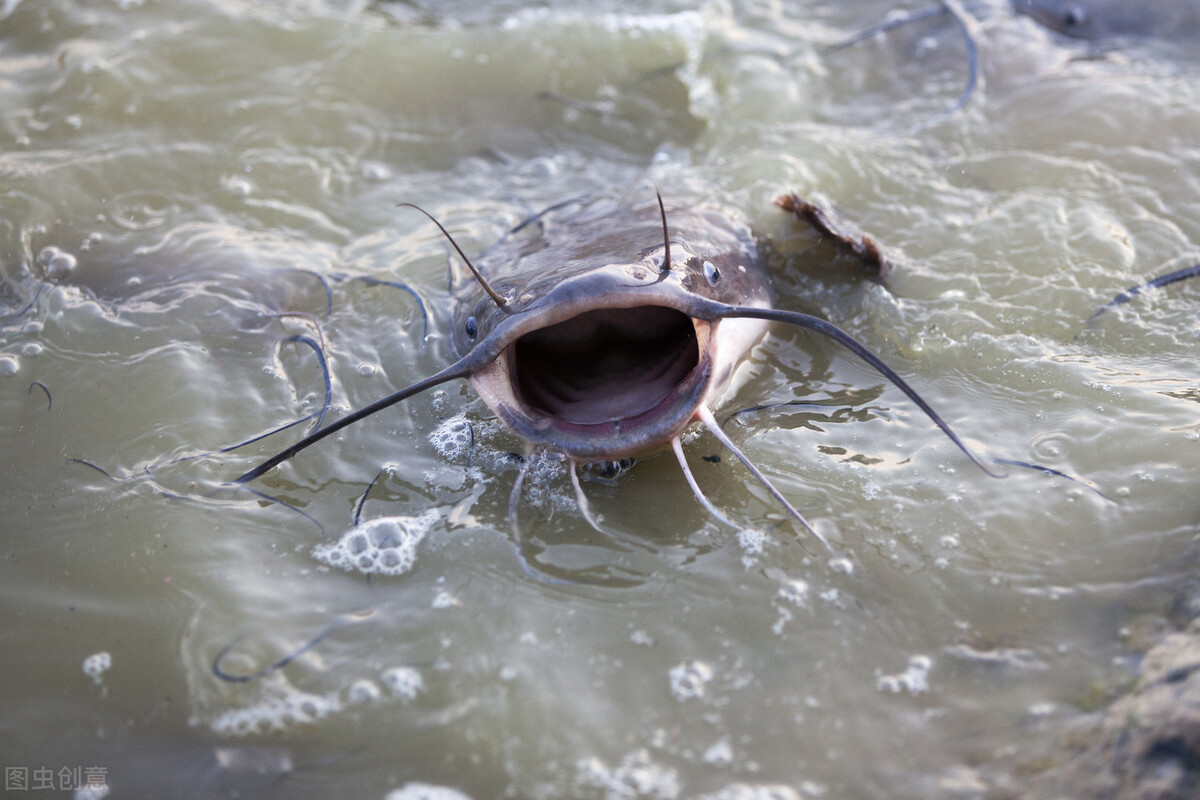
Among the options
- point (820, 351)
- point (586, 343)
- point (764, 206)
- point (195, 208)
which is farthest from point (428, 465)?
point (195, 208)

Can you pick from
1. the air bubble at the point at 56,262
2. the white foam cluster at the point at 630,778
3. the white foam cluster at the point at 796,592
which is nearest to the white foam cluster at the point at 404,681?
the white foam cluster at the point at 630,778

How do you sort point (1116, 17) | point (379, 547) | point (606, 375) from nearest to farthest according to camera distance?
point (379, 547)
point (606, 375)
point (1116, 17)

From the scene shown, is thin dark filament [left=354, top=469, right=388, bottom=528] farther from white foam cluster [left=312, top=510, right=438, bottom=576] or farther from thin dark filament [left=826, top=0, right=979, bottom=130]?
thin dark filament [left=826, top=0, right=979, bottom=130]

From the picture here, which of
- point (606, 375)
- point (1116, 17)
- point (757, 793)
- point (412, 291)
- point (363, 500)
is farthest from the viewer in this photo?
point (1116, 17)

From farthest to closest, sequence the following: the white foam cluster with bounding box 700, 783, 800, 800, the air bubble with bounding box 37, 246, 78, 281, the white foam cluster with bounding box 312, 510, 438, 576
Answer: the air bubble with bounding box 37, 246, 78, 281
the white foam cluster with bounding box 312, 510, 438, 576
the white foam cluster with bounding box 700, 783, 800, 800

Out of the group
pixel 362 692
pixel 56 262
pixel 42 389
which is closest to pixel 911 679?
pixel 362 692

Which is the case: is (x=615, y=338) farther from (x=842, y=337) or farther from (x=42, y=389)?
(x=42, y=389)

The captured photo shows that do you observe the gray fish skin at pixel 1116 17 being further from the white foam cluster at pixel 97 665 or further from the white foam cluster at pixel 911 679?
the white foam cluster at pixel 97 665

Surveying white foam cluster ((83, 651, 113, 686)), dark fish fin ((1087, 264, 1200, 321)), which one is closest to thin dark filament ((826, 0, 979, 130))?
dark fish fin ((1087, 264, 1200, 321))

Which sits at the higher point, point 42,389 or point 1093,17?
point 1093,17
